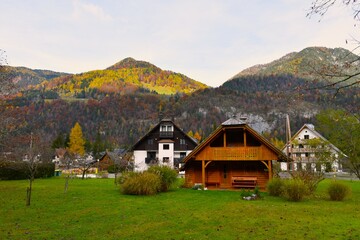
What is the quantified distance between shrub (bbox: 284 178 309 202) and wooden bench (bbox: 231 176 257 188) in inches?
296

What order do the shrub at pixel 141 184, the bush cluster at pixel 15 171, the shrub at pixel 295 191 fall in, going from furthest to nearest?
the bush cluster at pixel 15 171 → the shrub at pixel 141 184 → the shrub at pixel 295 191

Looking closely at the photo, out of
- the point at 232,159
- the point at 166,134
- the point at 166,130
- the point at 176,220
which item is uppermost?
the point at 166,130

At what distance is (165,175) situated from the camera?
23922 mm

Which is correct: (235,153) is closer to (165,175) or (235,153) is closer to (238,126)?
(238,126)

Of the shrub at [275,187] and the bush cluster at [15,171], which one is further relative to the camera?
the bush cluster at [15,171]

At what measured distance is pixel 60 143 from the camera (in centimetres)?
9362

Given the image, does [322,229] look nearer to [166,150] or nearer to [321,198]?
[321,198]

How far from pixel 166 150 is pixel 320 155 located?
2597 centimetres

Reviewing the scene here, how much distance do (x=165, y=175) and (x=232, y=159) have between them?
601 centimetres

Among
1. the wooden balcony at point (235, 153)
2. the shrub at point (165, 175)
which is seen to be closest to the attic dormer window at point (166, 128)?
the wooden balcony at point (235, 153)

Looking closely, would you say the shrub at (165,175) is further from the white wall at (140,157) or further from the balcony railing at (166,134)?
the white wall at (140,157)

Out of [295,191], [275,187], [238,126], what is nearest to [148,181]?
[275,187]

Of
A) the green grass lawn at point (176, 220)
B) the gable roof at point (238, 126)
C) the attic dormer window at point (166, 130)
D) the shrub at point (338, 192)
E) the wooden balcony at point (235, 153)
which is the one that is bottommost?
the green grass lawn at point (176, 220)

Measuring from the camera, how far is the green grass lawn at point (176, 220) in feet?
33.7
